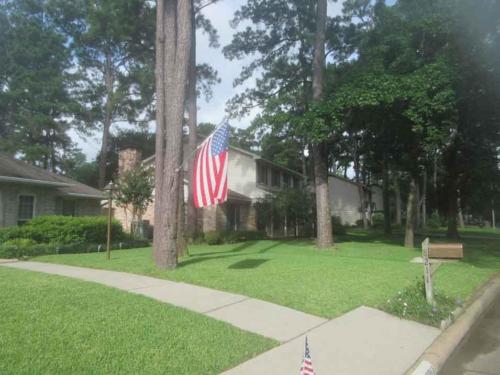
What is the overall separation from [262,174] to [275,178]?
3.21 metres

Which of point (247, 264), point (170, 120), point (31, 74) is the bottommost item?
point (247, 264)

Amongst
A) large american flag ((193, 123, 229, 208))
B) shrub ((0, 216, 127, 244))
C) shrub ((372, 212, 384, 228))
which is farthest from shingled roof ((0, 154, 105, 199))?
shrub ((372, 212, 384, 228))

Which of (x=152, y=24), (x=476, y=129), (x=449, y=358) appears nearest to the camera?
(x=449, y=358)

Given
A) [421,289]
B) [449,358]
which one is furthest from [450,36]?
[449,358]

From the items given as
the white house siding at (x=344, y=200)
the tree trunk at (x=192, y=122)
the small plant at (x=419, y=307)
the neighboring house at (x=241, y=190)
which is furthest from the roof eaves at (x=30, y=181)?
the white house siding at (x=344, y=200)

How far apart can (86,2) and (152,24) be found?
9682 millimetres

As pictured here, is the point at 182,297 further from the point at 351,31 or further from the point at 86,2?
the point at 86,2

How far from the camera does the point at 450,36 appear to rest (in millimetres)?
16375

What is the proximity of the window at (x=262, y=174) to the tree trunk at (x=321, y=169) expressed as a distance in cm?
1073

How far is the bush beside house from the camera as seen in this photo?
1423 centimetres

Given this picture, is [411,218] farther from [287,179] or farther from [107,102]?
[107,102]

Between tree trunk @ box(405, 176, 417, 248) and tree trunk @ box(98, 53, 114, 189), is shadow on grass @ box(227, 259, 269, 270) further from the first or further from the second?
tree trunk @ box(98, 53, 114, 189)

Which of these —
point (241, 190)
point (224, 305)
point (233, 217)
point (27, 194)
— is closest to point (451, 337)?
point (224, 305)

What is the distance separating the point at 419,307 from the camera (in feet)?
22.9
